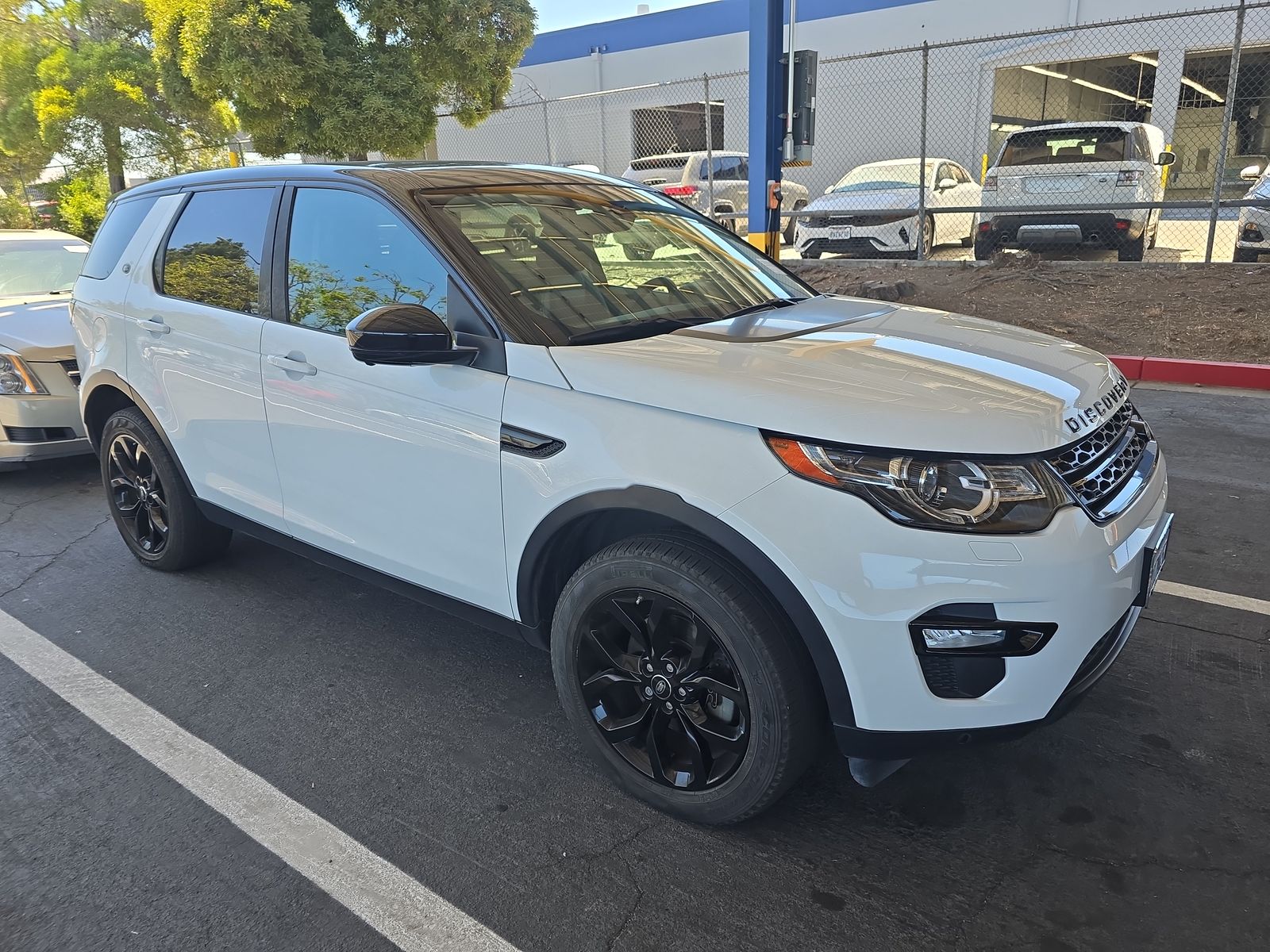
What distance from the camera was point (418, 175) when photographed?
3.16 metres

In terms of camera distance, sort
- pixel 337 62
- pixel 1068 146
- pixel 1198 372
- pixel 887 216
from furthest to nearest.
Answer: pixel 337 62
pixel 887 216
pixel 1068 146
pixel 1198 372

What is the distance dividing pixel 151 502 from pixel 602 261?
2.57 metres

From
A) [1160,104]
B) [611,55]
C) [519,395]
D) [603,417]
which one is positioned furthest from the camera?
[611,55]

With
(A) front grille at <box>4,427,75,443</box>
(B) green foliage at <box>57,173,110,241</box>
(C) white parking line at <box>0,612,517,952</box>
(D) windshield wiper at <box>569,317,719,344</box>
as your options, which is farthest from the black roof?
(B) green foliage at <box>57,173,110,241</box>

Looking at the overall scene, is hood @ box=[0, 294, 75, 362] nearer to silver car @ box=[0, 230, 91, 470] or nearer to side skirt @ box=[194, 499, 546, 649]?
silver car @ box=[0, 230, 91, 470]

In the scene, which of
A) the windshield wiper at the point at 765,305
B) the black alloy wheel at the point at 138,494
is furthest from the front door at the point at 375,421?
the black alloy wheel at the point at 138,494

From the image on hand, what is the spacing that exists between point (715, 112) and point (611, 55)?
5.29 meters

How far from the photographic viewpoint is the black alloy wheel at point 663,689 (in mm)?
2354

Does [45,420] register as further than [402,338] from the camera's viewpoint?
Yes

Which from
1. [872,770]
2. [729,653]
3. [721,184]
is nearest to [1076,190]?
[721,184]

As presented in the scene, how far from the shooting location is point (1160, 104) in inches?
803

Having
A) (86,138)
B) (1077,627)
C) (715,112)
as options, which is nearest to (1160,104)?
(715,112)

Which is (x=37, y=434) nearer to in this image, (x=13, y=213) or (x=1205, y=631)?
(x=1205, y=631)

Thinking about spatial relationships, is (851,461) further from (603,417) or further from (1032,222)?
(1032,222)
